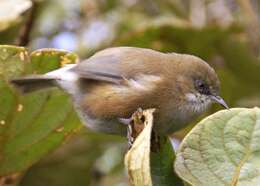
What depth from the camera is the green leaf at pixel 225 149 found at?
167cm

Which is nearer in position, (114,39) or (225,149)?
(225,149)

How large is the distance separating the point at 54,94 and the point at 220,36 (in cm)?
127

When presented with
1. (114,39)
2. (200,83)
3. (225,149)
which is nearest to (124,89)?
(200,83)

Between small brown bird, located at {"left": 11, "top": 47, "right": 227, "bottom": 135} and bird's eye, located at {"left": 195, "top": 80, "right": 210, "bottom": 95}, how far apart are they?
52mm

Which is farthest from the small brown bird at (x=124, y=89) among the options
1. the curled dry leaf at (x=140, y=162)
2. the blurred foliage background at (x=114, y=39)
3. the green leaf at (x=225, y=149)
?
the curled dry leaf at (x=140, y=162)

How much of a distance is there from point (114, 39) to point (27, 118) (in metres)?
1.35

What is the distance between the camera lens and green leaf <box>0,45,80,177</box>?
6.75 ft

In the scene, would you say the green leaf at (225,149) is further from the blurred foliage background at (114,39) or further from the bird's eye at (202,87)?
the bird's eye at (202,87)

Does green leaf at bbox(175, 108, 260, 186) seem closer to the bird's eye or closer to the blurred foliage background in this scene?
the blurred foliage background

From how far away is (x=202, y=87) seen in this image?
2936 millimetres

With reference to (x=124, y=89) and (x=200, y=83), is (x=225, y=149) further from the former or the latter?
(x=200, y=83)

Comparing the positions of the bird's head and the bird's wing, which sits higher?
the bird's wing

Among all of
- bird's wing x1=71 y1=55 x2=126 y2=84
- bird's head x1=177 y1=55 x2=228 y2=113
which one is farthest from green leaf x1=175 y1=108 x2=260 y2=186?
bird's head x1=177 y1=55 x2=228 y2=113

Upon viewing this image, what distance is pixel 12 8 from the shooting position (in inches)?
99.7
